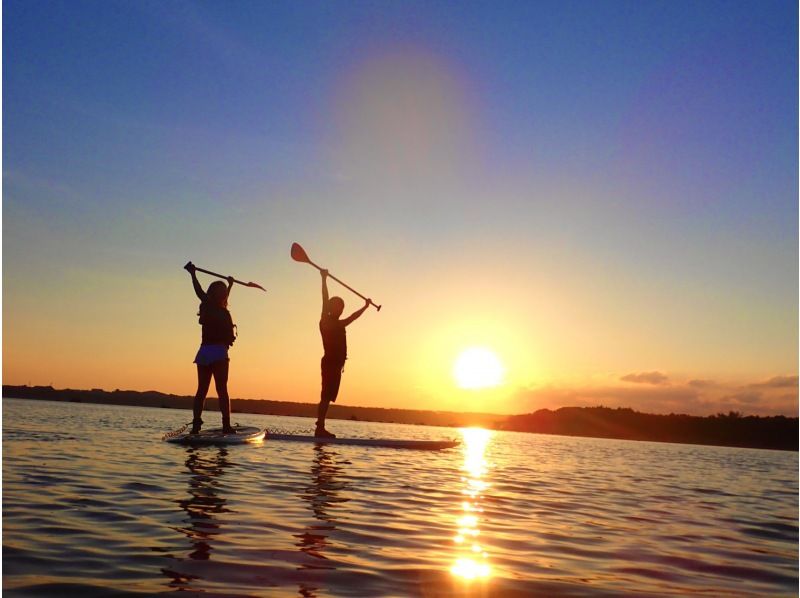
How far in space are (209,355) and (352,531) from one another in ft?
30.8

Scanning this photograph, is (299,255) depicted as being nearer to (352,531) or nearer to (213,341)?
(213,341)

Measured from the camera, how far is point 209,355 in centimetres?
1508

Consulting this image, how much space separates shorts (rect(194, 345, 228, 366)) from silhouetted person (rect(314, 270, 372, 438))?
344 centimetres

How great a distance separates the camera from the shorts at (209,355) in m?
15.0

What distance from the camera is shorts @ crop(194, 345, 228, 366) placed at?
15039 mm

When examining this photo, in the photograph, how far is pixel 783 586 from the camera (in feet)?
19.2

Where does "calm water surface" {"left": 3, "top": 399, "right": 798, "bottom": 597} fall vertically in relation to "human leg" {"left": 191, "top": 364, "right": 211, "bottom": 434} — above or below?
below

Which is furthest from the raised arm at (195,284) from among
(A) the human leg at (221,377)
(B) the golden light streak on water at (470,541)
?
(B) the golden light streak on water at (470,541)

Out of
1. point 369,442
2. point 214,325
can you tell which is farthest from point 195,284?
point 369,442

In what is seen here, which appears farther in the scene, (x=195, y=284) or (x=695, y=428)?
(x=695, y=428)

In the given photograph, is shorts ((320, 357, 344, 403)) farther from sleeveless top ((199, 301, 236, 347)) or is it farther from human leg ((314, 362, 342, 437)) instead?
sleeveless top ((199, 301, 236, 347))

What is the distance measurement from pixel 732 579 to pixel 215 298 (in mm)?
11804

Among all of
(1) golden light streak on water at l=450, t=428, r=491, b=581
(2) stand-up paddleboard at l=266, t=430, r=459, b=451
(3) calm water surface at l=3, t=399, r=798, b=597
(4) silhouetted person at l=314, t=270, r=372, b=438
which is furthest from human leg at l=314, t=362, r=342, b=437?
(1) golden light streak on water at l=450, t=428, r=491, b=581

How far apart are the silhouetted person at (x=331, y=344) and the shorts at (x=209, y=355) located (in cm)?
344
